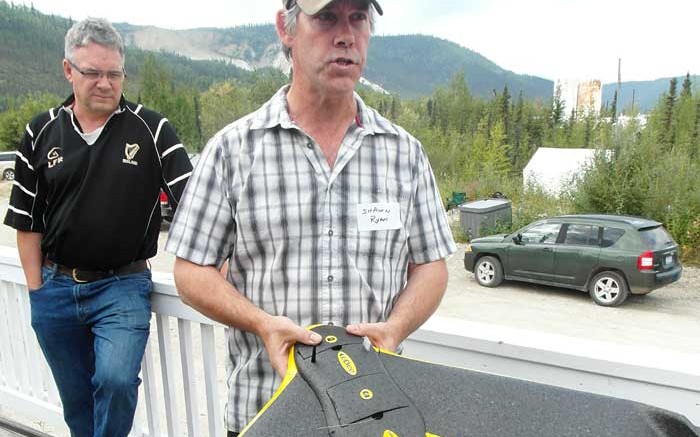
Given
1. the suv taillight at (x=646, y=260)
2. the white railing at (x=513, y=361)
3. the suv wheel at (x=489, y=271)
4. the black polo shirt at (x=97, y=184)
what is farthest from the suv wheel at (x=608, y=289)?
the black polo shirt at (x=97, y=184)

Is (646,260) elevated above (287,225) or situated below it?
below

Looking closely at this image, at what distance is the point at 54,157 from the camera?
1639mm

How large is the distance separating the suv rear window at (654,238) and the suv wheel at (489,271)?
118 inches

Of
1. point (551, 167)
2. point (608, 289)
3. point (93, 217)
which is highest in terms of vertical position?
point (93, 217)

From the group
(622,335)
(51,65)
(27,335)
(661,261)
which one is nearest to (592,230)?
(661,261)

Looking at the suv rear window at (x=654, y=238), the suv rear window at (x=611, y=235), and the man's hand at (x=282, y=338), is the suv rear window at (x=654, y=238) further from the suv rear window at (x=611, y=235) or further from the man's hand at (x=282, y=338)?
the man's hand at (x=282, y=338)

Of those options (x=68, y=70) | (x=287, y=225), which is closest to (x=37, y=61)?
(x=68, y=70)

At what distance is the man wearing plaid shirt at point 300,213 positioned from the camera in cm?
104

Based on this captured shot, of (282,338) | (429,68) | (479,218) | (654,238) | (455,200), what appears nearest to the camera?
(282,338)

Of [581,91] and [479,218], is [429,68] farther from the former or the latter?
[479,218]

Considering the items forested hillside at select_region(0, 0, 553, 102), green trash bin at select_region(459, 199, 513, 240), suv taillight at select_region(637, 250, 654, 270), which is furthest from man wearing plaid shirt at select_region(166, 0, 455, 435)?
forested hillside at select_region(0, 0, 553, 102)

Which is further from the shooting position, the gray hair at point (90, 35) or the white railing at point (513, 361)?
the gray hair at point (90, 35)

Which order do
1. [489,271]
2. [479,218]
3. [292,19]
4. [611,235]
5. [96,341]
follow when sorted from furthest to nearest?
[479,218], [489,271], [611,235], [96,341], [292,19]

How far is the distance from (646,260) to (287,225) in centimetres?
996
